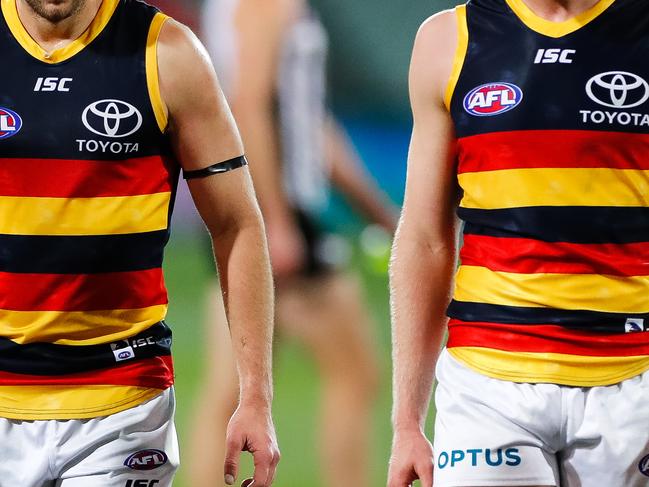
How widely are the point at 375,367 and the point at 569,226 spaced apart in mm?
3319

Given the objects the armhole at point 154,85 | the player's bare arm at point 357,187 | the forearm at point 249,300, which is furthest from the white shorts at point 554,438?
the player's bare arm at point 357,187

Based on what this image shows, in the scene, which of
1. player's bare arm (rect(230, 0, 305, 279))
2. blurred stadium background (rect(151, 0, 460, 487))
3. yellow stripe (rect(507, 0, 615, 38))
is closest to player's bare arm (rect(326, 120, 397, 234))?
player's bare arm (rect(230, 0, 305, 279))

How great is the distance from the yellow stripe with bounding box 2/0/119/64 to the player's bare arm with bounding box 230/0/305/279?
105 inches

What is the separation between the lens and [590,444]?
3404mm

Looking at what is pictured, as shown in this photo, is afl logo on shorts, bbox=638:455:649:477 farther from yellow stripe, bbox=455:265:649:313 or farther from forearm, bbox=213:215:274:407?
forearm, bbox=213:215:274:407

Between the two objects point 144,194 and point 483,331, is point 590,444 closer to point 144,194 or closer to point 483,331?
point 483,331

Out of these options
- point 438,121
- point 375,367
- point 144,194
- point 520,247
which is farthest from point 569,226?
point 375,367

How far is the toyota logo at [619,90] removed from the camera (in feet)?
11.3

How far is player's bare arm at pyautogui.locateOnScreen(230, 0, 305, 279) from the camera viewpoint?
6.29 metres

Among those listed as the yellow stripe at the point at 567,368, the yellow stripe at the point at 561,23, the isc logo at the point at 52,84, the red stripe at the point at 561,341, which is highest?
the yellow stripe at the point at 561,23

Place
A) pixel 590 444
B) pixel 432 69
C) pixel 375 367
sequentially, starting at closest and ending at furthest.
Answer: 1. pixel 590 444
2. pixel 432 69
3. pixel 375 367

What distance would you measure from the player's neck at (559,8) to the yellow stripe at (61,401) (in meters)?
1.30

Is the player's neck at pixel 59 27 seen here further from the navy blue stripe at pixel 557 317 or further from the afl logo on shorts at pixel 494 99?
the navy blue stripe at pixel 557 317

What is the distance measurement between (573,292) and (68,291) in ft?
3.73
